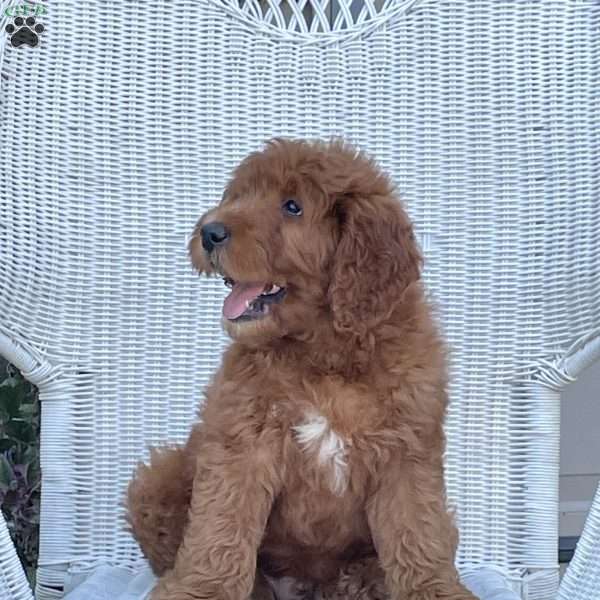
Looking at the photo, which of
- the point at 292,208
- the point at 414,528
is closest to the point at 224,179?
the point at 292,208

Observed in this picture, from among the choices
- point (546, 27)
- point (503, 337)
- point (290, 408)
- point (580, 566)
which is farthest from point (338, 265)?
point (546, 27)

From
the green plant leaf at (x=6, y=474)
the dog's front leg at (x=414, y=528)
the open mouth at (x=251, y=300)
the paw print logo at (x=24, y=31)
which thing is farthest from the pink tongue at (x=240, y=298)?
the green plant leaf at (x=6, y=474)

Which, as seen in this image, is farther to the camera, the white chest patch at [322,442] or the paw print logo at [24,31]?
the paw print logo at [24,31]

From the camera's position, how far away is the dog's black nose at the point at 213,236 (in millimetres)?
2271

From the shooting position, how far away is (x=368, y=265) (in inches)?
92.0

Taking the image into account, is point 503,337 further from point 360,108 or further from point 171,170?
point 171,170

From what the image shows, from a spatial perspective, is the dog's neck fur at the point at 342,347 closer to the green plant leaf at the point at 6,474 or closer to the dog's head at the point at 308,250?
the dog's head at the point at 308,250

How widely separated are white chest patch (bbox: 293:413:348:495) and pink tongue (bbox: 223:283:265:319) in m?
0.27

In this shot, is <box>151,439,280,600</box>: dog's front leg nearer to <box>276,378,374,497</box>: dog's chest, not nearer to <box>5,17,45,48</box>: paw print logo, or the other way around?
<box>276,378,374,497</box>: dog's chest

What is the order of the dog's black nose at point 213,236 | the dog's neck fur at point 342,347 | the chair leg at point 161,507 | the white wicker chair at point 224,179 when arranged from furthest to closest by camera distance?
the white wicker chair at point 224,179 < the chair leg at point 161,507 < the dog's neck fur at point 342,347 < the dog's black nose at point 213,236

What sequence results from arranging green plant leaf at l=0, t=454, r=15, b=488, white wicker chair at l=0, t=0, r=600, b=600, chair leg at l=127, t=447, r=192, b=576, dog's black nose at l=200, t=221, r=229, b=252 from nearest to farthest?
1. dog's black nose at l=200, t=221, r=229, b=252
2. chair leg at l=127, t=447, r=192, b=576
3. white wicker chair at l=0, t=0, r=600, b=600
4. green plant leaf at l=0, t=454, r=15, b=488

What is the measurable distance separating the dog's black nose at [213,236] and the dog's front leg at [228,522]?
43 centimetres

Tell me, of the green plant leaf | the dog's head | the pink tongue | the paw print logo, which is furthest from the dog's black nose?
the green plant leaf

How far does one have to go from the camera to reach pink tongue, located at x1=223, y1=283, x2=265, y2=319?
2.32 m
